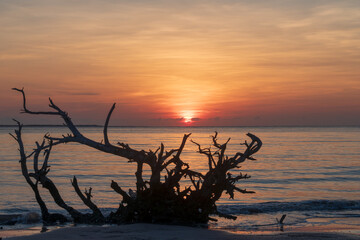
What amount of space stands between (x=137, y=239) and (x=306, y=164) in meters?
30.4

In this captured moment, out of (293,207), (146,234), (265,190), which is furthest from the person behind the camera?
(265,190)

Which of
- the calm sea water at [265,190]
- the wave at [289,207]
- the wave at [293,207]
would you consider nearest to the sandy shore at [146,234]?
the calm sea water at [265,190]

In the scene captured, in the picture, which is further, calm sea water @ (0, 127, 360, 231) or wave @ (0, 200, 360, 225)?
wave @ (0, 200, 360, 225)

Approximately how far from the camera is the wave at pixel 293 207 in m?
17.6

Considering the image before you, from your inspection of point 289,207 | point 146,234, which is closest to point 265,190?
point 289,207

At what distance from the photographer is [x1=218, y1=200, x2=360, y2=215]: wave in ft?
57.6

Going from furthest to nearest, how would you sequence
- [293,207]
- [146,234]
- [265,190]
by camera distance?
1. [265,190]
2. [293,207]
3. [146,234]

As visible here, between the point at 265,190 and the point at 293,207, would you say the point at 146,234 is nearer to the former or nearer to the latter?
the point at 293,207

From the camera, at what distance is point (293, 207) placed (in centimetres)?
1838

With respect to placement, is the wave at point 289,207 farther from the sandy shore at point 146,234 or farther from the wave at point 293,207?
the sandy shore at point 146,234

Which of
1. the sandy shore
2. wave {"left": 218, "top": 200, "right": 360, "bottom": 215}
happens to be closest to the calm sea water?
wave {"left": 218, "top": 200, "right": 360, "bottom": 215}

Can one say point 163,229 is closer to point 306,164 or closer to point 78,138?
point 78,138

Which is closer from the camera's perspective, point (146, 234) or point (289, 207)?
point (146, 234)

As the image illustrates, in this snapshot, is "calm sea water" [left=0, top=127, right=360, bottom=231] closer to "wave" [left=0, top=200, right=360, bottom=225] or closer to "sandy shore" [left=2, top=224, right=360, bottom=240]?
"wave" [left=0, top=200, right=360, bottom=225]
